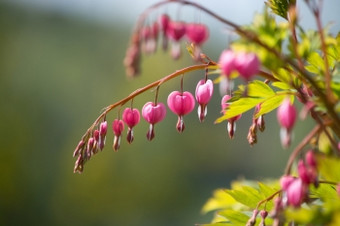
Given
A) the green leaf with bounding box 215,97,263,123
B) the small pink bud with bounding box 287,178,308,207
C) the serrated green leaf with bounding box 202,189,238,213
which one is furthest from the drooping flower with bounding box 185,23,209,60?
the serrated green leaf with bounding box 202,189,238,213

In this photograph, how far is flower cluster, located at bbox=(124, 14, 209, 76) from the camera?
1099 mm

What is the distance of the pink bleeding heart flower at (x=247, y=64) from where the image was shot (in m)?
0.81

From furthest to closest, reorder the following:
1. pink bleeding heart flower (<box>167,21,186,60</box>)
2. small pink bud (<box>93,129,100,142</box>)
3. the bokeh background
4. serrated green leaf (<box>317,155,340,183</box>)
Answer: the bokeh background
small pink bud (<box>93,129,100,142</box>)
pink bleeding heart flower (<box>167,21,186,60</box>)
serrated green leaf (<box>317,155,340,183</box>)

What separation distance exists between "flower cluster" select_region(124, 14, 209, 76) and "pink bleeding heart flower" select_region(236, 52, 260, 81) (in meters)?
0.28

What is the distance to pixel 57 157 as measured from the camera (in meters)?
15.6

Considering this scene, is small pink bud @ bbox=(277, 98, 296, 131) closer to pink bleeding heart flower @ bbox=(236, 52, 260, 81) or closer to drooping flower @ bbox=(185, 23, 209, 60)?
pink bleeding heart flower @ bbox=(236, 52, 260, 81)

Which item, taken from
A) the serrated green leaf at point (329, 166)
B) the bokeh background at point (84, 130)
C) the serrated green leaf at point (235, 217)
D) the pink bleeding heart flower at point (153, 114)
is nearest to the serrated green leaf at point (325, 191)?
the serrated green leaf at point (235, 217)

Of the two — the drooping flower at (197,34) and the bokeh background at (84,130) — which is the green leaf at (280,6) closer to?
the drooping flower at (197,34)

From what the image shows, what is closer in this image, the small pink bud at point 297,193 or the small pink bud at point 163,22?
the small pink bud at point 297,193

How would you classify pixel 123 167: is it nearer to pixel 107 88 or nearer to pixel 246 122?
pixel 107 88

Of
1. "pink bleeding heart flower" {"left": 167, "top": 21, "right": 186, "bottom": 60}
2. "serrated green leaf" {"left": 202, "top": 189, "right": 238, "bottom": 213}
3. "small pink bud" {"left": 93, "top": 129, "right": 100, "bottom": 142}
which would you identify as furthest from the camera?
"serrated green leaf" {"left": 202, "top": 189, "right": 238, "bottom": 213}

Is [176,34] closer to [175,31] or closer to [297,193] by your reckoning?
[175,31]

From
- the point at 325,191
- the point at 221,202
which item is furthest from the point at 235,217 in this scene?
the point at 221,202

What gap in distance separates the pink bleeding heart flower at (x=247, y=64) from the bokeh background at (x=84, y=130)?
1230 centimetres
